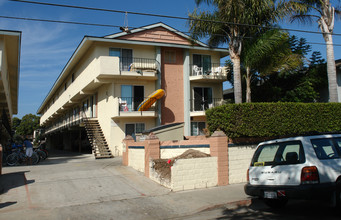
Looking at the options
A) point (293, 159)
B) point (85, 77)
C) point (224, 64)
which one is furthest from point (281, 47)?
point (85, 77)

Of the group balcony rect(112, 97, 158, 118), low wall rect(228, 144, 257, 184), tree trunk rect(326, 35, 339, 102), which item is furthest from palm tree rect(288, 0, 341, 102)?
balcony rect(112, 97, 158, 118)

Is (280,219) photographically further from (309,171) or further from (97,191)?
(97,191)

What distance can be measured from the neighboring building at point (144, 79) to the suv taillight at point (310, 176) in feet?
50.0

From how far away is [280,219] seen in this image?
6.43m

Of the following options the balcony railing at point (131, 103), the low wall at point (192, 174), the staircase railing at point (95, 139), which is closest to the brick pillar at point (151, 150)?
the low wall at point (192, 174)

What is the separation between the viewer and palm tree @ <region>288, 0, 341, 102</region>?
14.8 metres

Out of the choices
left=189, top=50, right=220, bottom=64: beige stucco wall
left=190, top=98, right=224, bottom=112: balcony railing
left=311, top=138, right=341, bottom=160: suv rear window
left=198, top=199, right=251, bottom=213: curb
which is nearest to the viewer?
left=311, top=138, right=341, bottom=160: suv rear window

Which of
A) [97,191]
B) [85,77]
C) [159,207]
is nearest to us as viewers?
[159,207]

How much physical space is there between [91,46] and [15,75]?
300 inches

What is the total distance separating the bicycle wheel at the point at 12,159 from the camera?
48.8 ft

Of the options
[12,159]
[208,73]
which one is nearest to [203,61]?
[208,73]

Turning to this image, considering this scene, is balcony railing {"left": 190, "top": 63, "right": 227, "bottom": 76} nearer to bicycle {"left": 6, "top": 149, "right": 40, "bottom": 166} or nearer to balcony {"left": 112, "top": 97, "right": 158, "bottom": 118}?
balcony {"left": 112, "top": 97, "right": 158, "bottom": 118}

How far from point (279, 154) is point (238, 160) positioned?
13.5 feet

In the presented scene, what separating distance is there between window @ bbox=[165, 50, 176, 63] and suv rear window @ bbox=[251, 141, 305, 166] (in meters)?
16.1
